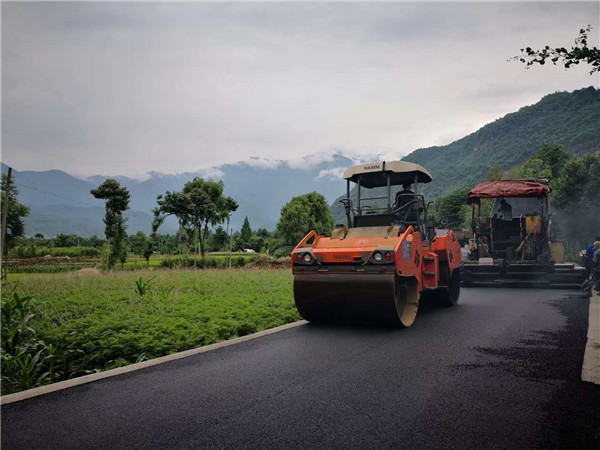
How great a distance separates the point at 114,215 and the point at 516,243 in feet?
75.7

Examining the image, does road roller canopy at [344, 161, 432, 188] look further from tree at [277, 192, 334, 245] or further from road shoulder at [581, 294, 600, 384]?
tree at [277, 192, 334, 245]

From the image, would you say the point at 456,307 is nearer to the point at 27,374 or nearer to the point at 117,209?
the point at 27,374

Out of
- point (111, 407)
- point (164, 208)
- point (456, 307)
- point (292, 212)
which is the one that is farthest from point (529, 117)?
point (111, 407)

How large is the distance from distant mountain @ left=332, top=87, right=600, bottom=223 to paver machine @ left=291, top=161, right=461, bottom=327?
85.3m

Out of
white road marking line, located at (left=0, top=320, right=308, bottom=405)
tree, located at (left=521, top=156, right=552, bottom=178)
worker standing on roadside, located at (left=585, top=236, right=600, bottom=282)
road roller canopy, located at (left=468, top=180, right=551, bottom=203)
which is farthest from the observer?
tree, located at (left=521, top=156, right=552, bottom=178)

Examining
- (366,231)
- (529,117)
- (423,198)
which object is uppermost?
(529,117)

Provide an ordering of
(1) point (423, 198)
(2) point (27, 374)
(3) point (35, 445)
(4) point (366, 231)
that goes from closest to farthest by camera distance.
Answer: (3) point (35, 445), (2) point (27, 374), (4) point (366, 231), (1) point (423, 198)

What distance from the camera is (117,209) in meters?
29.7

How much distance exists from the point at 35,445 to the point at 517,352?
5.30 meters

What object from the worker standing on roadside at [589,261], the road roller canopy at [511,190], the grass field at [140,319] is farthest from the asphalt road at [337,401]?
the road roller canopy at [511,190]

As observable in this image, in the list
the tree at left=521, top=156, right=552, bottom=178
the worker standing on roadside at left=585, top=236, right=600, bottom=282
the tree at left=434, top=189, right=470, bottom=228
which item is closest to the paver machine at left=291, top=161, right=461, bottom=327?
the worker standing on roadside at left=585, top=236, right=600, bottom=282

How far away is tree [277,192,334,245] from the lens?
59344mm

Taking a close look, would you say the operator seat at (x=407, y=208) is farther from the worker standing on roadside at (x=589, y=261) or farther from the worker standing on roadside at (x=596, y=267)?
the worker standing on roadside at (x=589, y=261)

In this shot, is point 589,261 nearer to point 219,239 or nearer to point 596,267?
point 596,267
